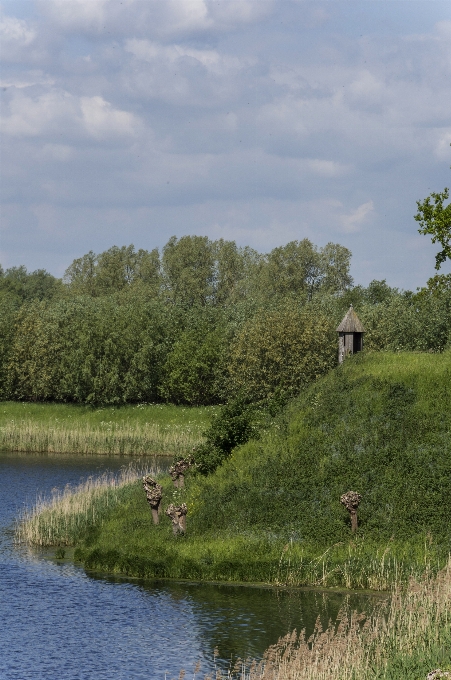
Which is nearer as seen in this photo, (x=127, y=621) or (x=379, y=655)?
(x=379, y=655)

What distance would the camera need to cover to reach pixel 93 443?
7938cm

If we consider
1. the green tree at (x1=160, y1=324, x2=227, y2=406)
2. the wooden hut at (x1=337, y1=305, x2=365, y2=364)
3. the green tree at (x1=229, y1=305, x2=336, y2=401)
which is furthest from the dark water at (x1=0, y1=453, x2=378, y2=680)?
the green tree at (x1=160, y1=324, x2=227, y2=406)

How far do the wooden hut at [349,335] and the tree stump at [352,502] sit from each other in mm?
18175

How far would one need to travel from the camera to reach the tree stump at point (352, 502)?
123ft

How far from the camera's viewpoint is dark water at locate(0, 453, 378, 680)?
26078 millimetres

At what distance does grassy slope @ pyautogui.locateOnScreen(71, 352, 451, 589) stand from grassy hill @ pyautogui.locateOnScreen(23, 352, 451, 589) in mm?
53

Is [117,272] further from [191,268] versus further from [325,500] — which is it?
[325,500]

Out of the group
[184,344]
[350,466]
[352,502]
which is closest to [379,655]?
[352,502]

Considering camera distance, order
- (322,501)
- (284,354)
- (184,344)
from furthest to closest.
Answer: (184,344) < (284,354) < (322,501)

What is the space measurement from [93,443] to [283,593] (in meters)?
47.5

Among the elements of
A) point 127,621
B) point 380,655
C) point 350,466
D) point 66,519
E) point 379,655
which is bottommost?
point 127,621

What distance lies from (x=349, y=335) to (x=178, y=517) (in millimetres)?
21864

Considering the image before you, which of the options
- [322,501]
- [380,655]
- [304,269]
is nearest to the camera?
[380,655]

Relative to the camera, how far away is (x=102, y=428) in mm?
90625
